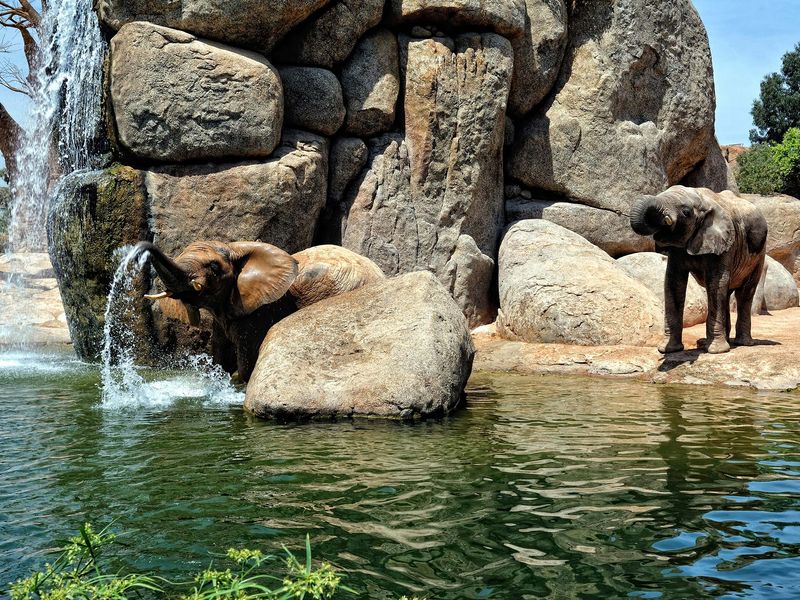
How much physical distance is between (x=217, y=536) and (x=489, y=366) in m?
8.00

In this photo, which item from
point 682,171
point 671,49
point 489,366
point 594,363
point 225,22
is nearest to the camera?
point 594,363

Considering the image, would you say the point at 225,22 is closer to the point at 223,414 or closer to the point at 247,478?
the point at 223,414

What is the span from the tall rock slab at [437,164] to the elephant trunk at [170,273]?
5915mm

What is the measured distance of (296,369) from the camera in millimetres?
7969

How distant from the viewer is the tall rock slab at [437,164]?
14656mm

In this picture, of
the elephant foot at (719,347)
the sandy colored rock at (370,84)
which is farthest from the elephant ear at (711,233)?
the sandy colored rock at (370,84)

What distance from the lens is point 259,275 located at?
9328mm

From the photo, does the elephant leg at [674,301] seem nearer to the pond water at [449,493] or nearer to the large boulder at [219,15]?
the pond water at [449,493]

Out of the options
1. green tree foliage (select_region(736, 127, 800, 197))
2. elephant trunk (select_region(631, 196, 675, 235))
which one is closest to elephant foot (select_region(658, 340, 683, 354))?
elephant trunk (select_region(631, 196, 675, 235))

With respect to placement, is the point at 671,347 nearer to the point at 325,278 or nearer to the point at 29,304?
the point at 325,278

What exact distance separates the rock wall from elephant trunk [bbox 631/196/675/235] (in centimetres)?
567

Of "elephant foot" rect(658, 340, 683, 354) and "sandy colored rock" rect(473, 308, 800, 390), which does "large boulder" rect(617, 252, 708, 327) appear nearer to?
"sandy colored rock" rect(473, 308, 800, 390)

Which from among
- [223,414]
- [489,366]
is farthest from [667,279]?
[223,414]

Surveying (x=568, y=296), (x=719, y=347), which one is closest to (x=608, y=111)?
(x=568, y=296)
